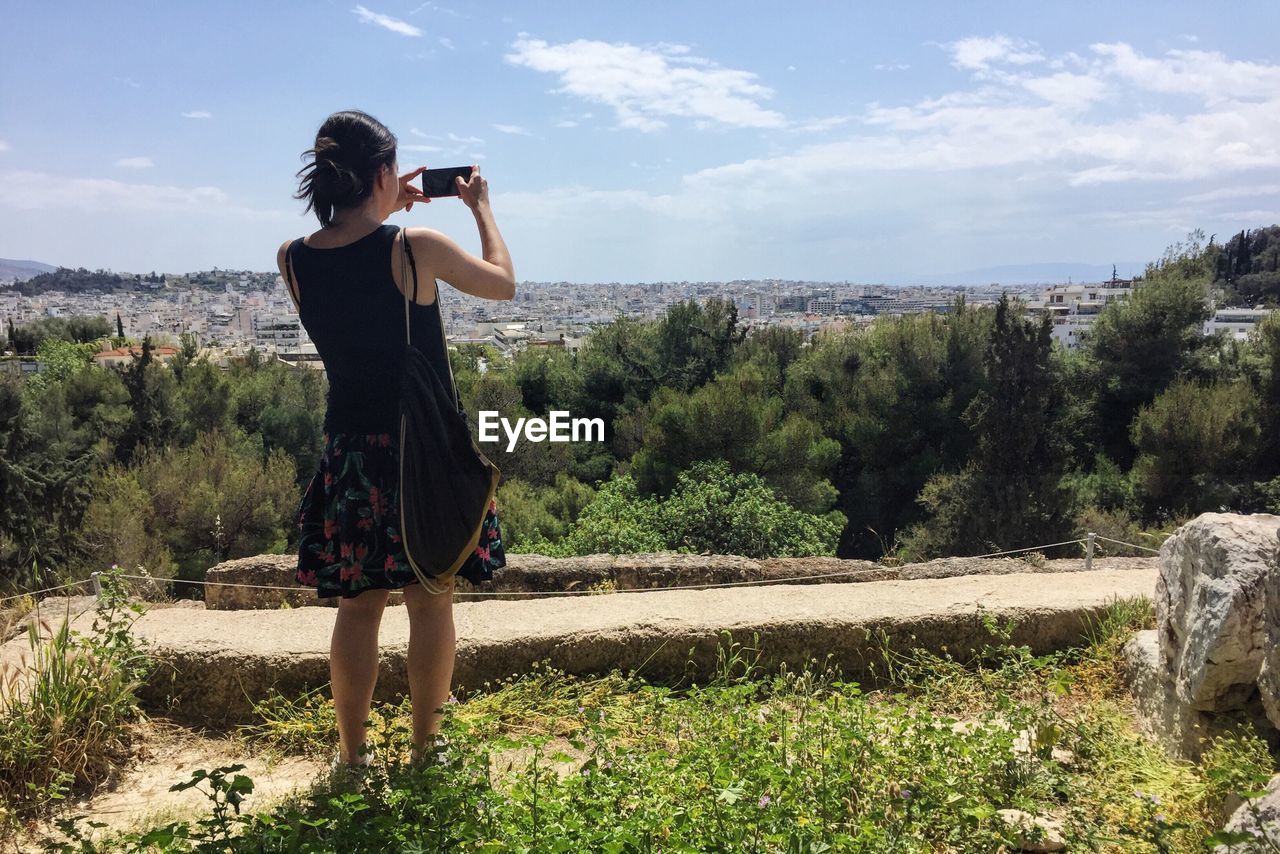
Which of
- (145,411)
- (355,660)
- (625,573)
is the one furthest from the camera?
(145,411)

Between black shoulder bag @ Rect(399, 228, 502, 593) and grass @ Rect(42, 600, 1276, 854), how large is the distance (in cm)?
40

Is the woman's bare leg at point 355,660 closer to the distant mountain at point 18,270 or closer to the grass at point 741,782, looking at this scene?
the grass at point 741,782

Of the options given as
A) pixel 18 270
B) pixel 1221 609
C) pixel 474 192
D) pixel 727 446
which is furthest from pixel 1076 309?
pixel 18 270

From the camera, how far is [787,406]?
2222cm

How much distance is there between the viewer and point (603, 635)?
2.98 m

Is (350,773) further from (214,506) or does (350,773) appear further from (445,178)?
(214,506)

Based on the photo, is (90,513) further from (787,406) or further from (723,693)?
(723,693)

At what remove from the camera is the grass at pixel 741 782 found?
171cm

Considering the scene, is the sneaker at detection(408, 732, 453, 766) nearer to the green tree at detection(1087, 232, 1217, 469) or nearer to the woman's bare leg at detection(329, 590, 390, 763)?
the woman's bare leg at detection(329, 590, 390, 763)

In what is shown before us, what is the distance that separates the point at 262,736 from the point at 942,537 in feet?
55.6

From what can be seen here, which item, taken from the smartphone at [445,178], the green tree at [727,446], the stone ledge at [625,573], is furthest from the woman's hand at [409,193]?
the green tree at [727,446]

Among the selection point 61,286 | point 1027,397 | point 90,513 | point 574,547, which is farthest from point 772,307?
point 61,286

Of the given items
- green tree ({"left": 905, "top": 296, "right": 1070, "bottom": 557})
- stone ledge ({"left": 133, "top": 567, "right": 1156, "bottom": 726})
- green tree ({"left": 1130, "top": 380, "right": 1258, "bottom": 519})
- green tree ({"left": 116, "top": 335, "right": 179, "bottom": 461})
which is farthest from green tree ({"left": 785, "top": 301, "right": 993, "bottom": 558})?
stone ledge ({"left": 133, "top": 567, "right": 1156, "bottom": 726})

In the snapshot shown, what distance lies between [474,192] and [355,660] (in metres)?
1.18
